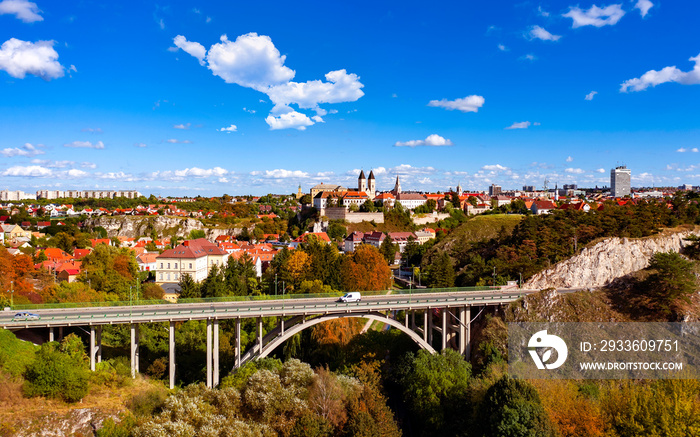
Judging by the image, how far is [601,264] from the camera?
38906mm

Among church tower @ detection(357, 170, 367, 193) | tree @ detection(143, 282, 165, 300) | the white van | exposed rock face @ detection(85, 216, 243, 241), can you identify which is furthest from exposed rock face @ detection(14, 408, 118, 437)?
church tower @ detection(357, 170, 367, 193)

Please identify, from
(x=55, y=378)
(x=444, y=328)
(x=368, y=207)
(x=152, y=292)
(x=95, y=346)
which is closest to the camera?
(x=55, y=378)

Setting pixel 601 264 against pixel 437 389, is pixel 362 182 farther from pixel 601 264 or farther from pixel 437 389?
pixel 437 389

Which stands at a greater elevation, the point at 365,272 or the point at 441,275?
the point at 365,272

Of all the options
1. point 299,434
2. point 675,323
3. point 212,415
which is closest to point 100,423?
point 212,415

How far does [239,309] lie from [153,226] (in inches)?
3071

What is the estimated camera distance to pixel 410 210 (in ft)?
315

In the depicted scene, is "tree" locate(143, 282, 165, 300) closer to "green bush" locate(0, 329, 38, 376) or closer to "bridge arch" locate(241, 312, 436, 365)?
"green bush" locate(0, 329, 38, 376)

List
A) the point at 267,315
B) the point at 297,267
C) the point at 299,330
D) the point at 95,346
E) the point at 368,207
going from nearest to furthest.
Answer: the point at 95,346 → the point at 267,315 → the point at 299,330 → the point at 297,267 → the point at 368,207

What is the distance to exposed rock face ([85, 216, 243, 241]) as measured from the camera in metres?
94.1

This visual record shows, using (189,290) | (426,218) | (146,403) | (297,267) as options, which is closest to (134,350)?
(146,403)

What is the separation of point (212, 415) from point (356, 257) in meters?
29.6

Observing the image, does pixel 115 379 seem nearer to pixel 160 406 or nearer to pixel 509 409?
pixel 160 406

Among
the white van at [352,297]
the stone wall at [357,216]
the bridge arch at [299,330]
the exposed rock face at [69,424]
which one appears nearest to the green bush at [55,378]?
the exposed rock face at [69,424]
